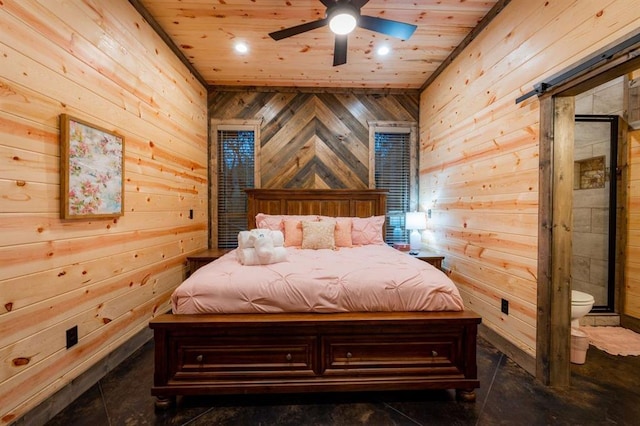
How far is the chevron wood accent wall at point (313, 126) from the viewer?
3912 millimetres

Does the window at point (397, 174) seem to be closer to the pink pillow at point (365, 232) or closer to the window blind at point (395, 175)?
the window blind at point (395, 175)

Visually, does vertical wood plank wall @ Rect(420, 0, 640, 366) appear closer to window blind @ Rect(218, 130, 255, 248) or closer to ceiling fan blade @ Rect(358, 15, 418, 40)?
ceiling fan blade @ Rect(358, 15, 418, 40)

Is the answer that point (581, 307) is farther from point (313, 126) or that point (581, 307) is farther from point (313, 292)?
point (313, 126)

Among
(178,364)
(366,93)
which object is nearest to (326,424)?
(178,364)

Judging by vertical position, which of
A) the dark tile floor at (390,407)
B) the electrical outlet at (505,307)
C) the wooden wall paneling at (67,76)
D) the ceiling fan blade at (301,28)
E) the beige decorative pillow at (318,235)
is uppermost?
the ceiling fan blade at (301,28)

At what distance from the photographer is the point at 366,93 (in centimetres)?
398

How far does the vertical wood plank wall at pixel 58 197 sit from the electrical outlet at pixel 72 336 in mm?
36

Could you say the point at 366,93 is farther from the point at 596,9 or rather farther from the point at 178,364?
the point at 178,364

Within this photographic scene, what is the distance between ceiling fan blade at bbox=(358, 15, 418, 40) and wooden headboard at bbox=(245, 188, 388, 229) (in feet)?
6.68

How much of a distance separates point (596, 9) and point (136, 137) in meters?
3.41

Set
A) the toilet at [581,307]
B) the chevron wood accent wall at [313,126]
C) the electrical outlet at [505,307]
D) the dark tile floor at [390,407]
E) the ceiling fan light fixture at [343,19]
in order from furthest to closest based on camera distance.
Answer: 1. the chevron wood accent wall at [313,126]
2. the electrical outlet at [505,307]
3. the toilet at [581,307]
4. the ceiling fan light fixture at [343,19]
5. the dark tile floor at [390,407]

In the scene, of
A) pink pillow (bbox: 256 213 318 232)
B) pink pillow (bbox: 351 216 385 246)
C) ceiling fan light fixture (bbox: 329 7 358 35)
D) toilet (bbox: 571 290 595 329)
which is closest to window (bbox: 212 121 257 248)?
pink pillow (bbox: 256 213 318 232)

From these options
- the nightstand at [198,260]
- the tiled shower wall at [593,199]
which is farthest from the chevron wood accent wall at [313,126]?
the tiled shower wall at [593,199]

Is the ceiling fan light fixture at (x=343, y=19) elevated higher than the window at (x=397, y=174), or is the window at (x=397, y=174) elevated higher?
the ceiling fan light fixture at (x=343, y=19)
